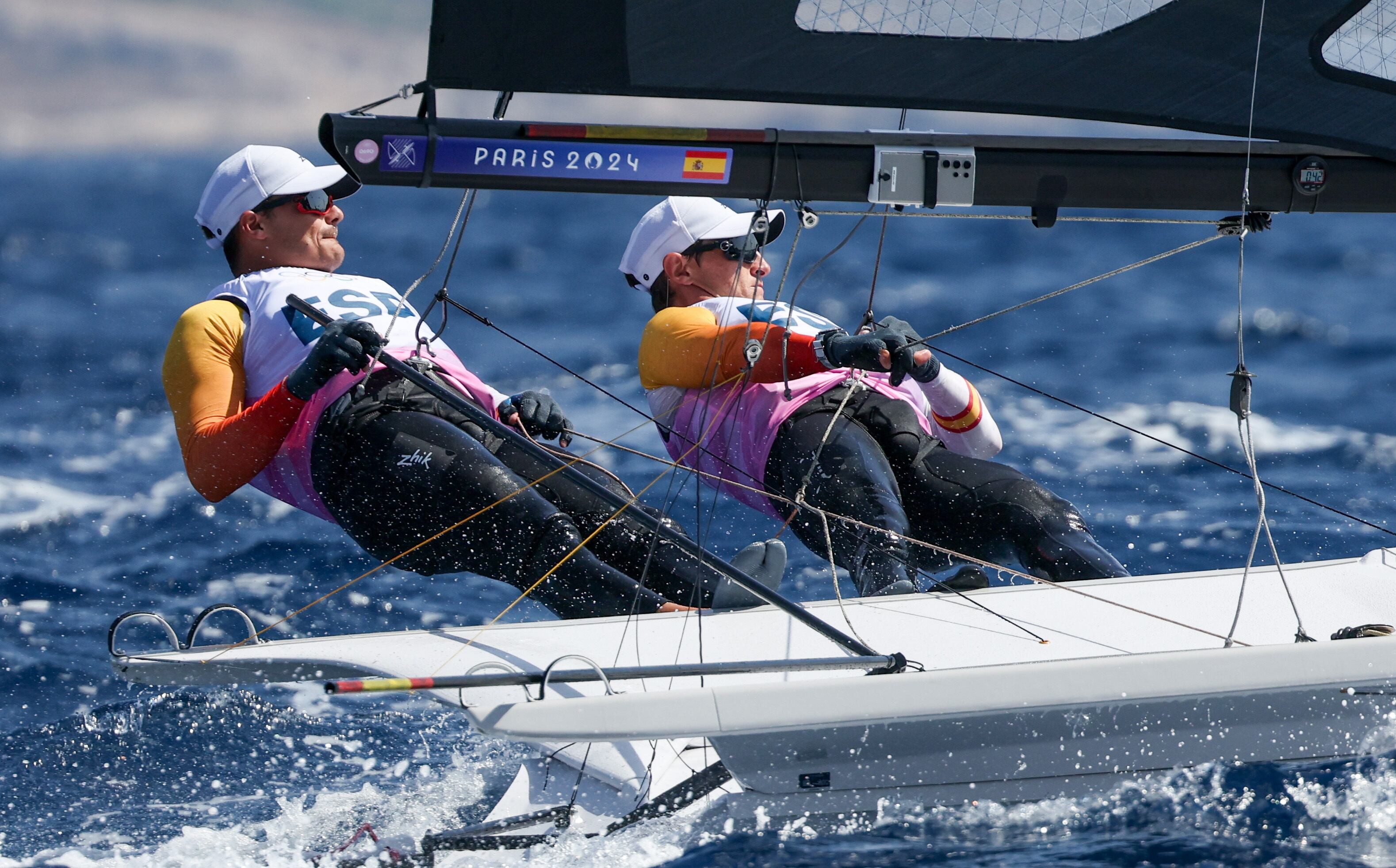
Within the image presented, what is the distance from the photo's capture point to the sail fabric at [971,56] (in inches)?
69.4

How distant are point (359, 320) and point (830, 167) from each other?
0.77 meters

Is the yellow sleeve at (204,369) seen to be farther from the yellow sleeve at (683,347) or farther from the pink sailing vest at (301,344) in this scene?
the yellow sleeve at (683,347)

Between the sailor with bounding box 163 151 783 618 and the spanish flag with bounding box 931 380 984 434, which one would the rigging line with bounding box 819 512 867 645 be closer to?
the sailor with bounding box 163 151 783 618

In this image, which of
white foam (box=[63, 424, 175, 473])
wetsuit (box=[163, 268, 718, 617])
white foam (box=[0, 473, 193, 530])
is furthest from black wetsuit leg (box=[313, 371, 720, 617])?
white foam (box=[63, 424, 175, 473])

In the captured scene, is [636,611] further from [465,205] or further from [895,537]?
[465,205]

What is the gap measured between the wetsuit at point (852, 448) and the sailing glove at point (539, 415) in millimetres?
238

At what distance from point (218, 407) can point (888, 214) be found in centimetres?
110

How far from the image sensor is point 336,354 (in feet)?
7.00

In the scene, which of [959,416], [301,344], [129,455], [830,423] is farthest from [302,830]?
[129,455]

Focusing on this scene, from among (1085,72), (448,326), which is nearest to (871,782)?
(1085,72)

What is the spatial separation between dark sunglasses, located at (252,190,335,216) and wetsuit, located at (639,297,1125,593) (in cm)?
63

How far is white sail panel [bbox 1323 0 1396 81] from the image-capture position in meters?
1.87

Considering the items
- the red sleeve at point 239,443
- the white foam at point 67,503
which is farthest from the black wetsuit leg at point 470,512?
the white foam at point 67,503

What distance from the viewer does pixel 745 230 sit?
109 inches
